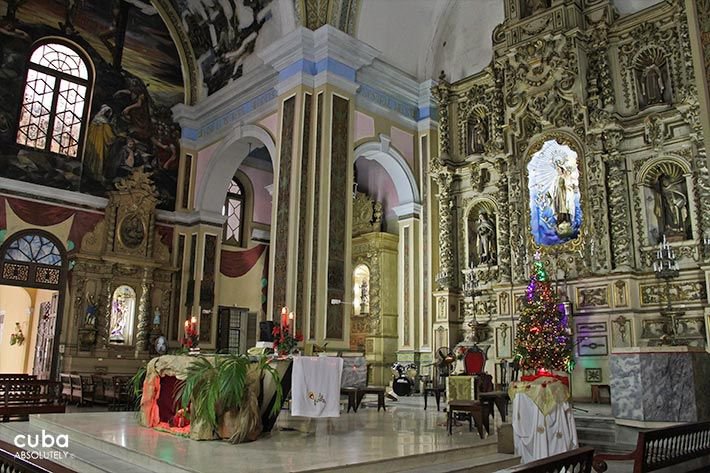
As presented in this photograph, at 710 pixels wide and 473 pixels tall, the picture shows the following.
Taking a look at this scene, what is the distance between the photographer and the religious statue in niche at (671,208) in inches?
445

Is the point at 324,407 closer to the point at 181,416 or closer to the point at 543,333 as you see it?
the point at 181,416

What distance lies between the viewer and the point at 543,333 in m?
11.0

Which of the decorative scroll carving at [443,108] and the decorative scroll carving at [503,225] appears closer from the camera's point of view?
the decorative scroll carving at [503,225]

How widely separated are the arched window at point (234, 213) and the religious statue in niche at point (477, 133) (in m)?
8.05

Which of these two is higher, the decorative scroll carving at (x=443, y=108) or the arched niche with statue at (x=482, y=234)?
the decorative scroll carving at (x=443, y=108)

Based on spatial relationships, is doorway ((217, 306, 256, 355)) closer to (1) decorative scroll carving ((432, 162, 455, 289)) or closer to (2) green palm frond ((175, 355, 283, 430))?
(1) decorative scroll carving ((432, 162, 455, 289))

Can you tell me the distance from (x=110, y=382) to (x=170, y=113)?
864 centimetres

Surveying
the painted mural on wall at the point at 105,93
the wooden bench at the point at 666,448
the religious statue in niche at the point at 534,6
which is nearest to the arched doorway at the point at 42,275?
the painted mural on wall at the point at 105,93

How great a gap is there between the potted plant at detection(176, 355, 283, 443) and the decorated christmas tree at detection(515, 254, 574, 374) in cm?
618

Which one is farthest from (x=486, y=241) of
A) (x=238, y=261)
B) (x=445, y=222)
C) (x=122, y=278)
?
(x=122, y=278)

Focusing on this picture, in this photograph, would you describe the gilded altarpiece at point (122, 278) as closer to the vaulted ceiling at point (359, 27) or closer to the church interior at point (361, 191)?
the church interior at point (361, 191)

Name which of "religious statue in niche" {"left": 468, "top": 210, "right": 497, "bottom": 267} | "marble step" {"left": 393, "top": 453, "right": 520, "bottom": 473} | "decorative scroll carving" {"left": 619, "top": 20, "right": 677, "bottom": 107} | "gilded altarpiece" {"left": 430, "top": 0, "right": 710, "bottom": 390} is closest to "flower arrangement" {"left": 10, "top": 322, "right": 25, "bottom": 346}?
"gilded altarpiece" {"left": 430, "top": 0, "right": 710, "bottom": 390}

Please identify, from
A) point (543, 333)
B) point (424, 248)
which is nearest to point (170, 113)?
point (424, 248)

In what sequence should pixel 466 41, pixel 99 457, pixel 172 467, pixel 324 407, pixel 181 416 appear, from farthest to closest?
1. pixel 466 41
2. pixel 324 407
3. pixel 181 416
4. pixel 99 457
5. pixel 172 467
